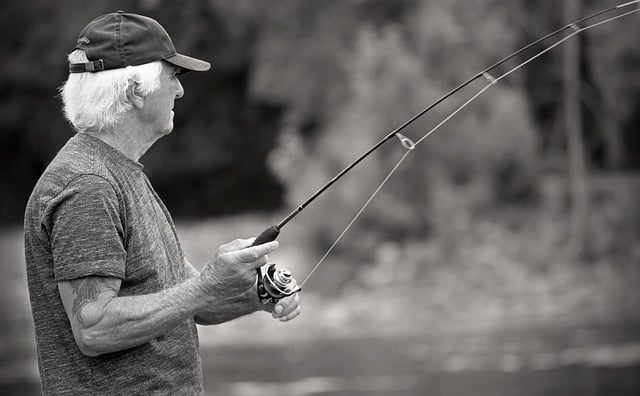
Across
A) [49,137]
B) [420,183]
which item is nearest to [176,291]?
[420,183]

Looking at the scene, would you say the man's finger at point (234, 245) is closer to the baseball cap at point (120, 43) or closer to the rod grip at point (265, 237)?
the rod grip at point (265, 237)

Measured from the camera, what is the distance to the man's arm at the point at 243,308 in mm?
2574

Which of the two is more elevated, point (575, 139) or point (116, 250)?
point (575, 139)

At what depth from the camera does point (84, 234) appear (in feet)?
6.97

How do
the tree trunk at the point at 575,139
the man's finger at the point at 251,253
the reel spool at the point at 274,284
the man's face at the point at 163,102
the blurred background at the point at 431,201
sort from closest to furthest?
the man's finger at the point at 251,253 → the man's face at the point at 163,102 → the reel spool at the point at 274,284 → the blurred background at the point at 431,201 → the tree trunk at the point at 575,139

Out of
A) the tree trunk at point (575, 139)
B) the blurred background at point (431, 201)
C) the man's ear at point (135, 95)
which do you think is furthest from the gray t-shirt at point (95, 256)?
the tree trunk at point (575, 139)

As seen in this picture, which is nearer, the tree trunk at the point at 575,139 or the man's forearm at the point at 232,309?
the man's forearm at the point at 232,309

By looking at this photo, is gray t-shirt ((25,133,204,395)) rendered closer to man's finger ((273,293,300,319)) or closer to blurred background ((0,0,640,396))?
man's finger ((273,293,300,319))

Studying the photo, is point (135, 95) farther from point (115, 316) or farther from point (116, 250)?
point (115, 316)

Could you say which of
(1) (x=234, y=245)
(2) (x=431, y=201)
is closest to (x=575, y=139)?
(2) (x=431, y=201)

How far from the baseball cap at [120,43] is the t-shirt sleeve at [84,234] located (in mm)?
284

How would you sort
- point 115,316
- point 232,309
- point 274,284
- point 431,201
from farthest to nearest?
point 431,201 → point 232,309 → point 274,284 → point 115,316

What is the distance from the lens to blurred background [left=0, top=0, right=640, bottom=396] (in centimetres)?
958

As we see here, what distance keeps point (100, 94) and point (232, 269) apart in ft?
1.54
